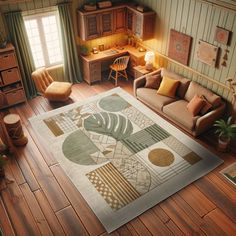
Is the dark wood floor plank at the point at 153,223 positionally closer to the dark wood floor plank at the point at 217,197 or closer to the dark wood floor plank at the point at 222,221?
the dark wood floor plank at the point at 222,221

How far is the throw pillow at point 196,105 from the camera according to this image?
646 centimetres

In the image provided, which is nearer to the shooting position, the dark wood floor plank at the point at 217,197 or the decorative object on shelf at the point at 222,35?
the dark wood floor plank at the point at 217,197

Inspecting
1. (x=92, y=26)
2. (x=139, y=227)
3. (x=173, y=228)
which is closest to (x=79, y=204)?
(x=139, y=227)

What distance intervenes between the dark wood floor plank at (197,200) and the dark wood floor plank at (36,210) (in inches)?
95.2

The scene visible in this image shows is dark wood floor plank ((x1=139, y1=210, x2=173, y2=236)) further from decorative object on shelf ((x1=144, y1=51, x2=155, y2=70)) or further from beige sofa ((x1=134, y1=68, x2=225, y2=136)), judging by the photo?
decorative object on shelf ((x1=144, y1=51, x2=155, y2=70))

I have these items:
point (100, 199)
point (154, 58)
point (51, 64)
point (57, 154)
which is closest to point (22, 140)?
point (57, 154)

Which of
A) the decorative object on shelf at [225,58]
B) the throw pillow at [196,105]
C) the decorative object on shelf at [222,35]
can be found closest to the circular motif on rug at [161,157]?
the throw pillow at [196,105]

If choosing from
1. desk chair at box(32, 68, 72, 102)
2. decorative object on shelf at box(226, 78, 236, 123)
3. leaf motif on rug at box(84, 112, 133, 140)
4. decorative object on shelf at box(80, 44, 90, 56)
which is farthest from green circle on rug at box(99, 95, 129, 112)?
decorative object on shelf at box(226, 78, 236, 123)

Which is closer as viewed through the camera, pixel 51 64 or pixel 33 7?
pixel 33 7

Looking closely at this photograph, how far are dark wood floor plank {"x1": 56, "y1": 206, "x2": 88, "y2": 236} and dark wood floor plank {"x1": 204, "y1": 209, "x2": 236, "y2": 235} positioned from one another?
211 cm

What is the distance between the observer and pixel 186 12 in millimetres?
6730

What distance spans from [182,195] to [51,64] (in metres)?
5.18

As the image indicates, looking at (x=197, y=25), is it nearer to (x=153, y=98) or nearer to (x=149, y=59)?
(x=149, y=59)

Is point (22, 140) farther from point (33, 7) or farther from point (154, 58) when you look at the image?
point (154, 58)
